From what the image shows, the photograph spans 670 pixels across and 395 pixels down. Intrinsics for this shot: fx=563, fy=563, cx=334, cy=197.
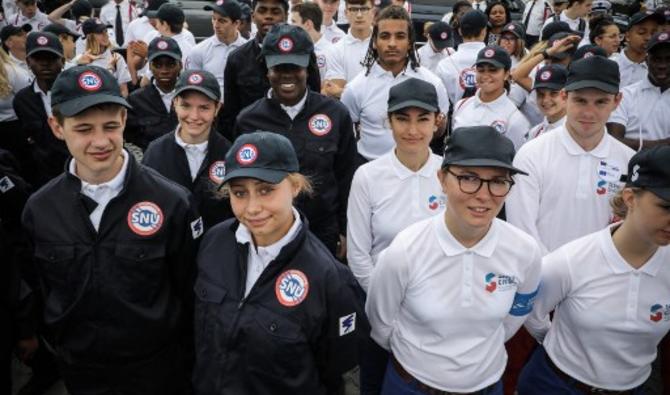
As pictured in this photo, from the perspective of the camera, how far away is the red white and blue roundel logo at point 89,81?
8.36 feet

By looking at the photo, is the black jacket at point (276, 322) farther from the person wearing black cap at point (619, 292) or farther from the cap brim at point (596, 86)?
the cap brim at point (596, 86)

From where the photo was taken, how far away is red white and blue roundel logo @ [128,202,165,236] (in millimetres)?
2566

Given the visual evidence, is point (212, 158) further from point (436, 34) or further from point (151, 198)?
point (436, 34)

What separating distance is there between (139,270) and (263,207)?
0.72 meters

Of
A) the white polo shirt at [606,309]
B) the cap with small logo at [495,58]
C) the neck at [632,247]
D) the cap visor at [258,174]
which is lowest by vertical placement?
the white polo shirt at [606,309]

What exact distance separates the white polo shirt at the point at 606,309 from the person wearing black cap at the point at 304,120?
68.9 inches

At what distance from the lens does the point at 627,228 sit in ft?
7.75

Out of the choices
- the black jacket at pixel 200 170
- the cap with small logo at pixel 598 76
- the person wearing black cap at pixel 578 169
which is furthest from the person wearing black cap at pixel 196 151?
the cap with small logo at pixel 598 76

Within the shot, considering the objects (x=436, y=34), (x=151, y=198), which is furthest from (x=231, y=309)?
(x=436, y=34)

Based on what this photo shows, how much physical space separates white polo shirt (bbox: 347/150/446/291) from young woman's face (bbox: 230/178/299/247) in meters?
0.87

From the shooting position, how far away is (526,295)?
8.16ft

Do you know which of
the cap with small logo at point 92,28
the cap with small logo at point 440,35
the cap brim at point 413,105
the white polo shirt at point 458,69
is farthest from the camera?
the cap with small logo at point 92,28

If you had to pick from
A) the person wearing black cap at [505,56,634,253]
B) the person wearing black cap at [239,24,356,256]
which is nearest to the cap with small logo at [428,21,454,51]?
the person wearing black cap at [239,24,356,256]

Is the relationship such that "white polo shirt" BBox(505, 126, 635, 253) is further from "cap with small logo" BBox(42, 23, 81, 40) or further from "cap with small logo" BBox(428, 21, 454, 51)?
"cap with small logo" BBox(42, 23, 81, 40)
